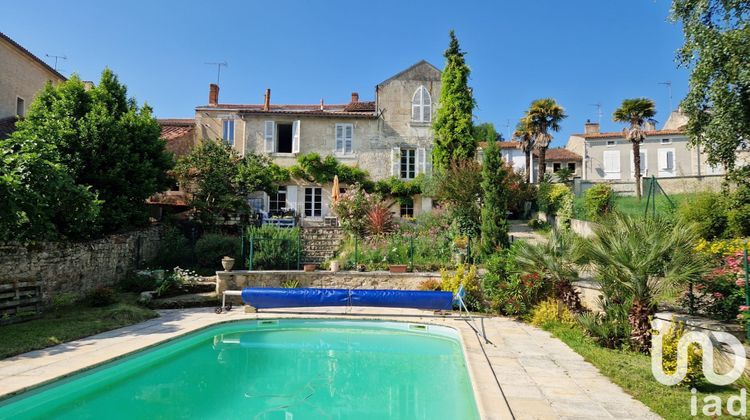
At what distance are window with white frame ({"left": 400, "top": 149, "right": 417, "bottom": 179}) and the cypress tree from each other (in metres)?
8.69

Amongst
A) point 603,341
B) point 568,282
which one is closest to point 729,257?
point 603,341

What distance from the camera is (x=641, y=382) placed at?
5.25m

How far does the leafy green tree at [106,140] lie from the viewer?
39.4ft

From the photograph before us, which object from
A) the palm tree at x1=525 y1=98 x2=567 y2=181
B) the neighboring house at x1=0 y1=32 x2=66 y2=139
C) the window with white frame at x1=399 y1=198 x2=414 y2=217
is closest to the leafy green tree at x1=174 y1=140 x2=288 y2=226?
the neighboring house at x1=0 y1=32 x2=66 y2=139

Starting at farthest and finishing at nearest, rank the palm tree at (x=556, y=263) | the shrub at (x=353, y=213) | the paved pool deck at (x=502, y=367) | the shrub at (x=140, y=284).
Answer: the shrub at (x=353, y=213), the shrub at (x=140, y=284), the palm tree at (x=556, y=263), the paved pool deck at (x=502, y=367)

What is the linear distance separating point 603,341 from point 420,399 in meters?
3.94

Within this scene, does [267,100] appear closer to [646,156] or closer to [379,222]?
[379,222]

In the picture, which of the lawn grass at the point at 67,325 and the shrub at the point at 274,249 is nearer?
the lawn grass at the point at 67,325

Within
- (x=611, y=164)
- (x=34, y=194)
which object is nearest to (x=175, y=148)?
(x=34, y=194)

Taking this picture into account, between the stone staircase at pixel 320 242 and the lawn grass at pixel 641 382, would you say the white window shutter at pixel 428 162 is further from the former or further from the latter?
the lawn grass at pixel 641 382

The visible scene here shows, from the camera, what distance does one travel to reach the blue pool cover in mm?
10328

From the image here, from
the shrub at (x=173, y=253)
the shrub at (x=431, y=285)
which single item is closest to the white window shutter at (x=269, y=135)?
the shrub at (x=173, y=253)

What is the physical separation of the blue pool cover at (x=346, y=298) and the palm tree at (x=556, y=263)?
2250 mm

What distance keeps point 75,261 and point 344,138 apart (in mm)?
13714
